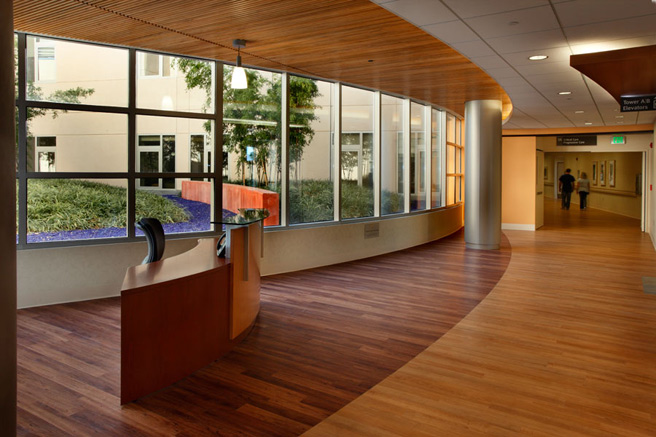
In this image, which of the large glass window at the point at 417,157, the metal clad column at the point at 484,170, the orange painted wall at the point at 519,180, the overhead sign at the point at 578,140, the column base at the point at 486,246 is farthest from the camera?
the orange painted wall at the point at 519,180

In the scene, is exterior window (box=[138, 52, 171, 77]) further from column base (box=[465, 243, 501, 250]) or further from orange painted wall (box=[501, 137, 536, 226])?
orange painted wall (box=[501, 137, 536, 226])

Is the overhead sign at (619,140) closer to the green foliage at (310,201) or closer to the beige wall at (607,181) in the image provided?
the beige wall at (607,181)

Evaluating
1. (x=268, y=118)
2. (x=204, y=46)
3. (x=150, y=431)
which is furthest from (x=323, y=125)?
(x=150, y=431)

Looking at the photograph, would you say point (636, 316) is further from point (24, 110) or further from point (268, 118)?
point (24, 110)

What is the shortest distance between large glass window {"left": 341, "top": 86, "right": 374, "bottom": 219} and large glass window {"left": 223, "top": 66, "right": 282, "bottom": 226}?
5.02 feet

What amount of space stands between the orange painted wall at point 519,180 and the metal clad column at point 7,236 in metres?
14.7

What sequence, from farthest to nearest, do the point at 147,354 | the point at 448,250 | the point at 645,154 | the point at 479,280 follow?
the point at 645,154, the point at 448,250, the point at 479,280, the point at 147,354

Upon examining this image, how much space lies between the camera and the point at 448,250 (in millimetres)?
10695

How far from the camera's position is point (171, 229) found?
713cm

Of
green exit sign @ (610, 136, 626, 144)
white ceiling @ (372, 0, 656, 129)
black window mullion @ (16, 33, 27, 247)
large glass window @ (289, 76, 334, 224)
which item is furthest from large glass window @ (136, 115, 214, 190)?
green exit sign @ (610, 136, 626, 144)

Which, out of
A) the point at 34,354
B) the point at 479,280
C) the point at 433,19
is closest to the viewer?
the point at 34,354

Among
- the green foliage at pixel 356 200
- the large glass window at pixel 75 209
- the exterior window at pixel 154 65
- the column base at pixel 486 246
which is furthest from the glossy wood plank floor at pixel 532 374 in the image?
the exterior window at pixel 154 65

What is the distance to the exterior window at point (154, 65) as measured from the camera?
6.75 metres

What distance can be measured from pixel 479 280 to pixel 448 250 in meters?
3.06
